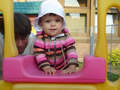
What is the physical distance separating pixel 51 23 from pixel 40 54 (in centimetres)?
17

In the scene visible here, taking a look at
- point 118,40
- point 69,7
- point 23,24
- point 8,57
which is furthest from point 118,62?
point 8,57

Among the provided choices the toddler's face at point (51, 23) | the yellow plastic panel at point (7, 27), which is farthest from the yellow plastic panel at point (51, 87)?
the toddler's face at point (51, 23)

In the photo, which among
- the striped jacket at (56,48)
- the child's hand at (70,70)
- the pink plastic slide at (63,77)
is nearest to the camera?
the pink plastic slide at (63,77)

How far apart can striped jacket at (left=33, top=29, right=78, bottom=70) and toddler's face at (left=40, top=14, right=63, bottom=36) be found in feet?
0.15

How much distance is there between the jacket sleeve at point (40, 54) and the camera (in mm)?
974

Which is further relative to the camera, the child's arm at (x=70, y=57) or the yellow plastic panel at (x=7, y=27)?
the child's arm at (x=70, y=57)

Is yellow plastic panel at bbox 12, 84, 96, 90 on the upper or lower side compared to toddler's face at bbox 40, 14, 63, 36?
lower

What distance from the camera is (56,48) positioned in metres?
1.09

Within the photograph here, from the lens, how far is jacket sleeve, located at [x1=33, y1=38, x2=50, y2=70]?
97 cm

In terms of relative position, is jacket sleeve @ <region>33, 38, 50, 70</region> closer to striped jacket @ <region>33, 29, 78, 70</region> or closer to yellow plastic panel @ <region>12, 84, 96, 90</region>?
striped jacket @ <region>33, 29, 78, 70</region>

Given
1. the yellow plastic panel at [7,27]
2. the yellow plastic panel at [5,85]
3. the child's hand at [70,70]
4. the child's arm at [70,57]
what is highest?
the yellow plastic panel at [7,27]

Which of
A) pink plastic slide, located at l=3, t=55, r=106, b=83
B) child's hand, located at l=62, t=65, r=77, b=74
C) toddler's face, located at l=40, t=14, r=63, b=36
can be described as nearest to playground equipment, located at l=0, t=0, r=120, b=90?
pink plastic slide, located at l=3, t=55, r=106, b=83

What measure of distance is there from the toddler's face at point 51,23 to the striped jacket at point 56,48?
0.15ft

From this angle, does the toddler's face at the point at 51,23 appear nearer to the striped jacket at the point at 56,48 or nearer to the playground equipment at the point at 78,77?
the striped jacket at the point at 56,48
